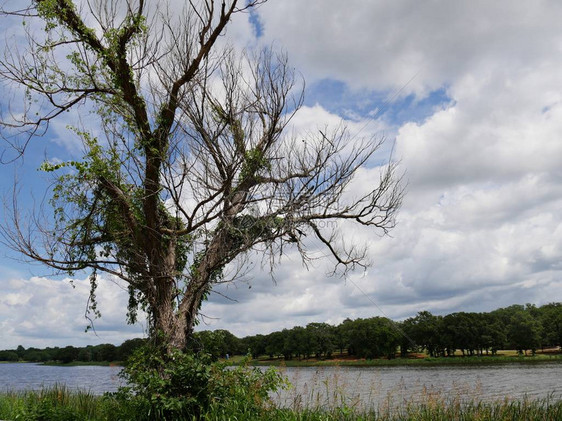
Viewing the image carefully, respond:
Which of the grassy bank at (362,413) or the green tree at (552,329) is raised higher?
the green tree at (552,329)

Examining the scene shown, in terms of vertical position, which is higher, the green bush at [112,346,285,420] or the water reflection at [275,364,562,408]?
the green bush at [112,346,285,420]

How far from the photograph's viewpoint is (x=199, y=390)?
8.98m

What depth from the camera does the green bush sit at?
28.7 ft

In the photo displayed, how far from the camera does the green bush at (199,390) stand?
876 centimetres

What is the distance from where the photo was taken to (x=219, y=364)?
9.55 m

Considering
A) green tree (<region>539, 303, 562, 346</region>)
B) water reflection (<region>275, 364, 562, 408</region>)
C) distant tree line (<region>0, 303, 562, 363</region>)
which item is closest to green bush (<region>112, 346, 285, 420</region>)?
water reflection (<region>275, 364, 562, 408</region>)

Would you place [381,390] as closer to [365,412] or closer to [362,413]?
[362,413]

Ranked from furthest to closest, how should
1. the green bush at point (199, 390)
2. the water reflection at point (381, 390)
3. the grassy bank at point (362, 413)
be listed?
the water reflection at point (381, 390), the green bush at point (199, 390), the grassy bank at point (362, 413)

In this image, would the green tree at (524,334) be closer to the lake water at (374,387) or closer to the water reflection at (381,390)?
the lake water at (374,387)

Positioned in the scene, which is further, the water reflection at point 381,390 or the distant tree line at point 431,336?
the distant tree line at point 431,336

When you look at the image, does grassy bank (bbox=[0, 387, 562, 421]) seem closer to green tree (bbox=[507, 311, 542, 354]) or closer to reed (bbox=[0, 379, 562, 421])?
reed (bbox=[0, 379, 562, 421])

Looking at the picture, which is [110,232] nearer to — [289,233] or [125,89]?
[125,89]

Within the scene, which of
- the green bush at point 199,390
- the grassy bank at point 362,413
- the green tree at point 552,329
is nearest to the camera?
the grassy bank at point 362,413

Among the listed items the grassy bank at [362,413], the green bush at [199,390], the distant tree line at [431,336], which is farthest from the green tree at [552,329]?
the green bush at [199,390]
